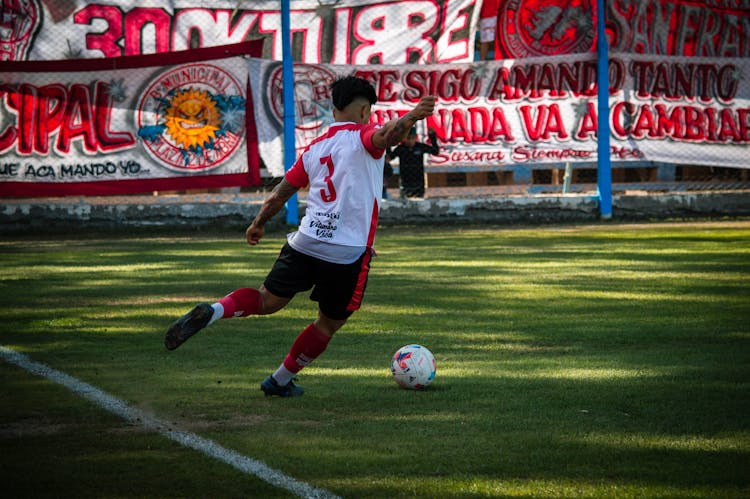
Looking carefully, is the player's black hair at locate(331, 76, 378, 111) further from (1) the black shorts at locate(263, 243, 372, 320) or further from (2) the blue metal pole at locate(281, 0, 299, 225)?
(2) the blue metal pole at locate(281, 0, 299, 225)

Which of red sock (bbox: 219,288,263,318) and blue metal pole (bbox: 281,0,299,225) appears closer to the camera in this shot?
red sock (bbox: 219,288,263,318)

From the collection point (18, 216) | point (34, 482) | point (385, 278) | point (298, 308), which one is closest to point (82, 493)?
point (34, 482)

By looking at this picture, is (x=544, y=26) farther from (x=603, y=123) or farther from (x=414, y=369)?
(x=414, y=369)

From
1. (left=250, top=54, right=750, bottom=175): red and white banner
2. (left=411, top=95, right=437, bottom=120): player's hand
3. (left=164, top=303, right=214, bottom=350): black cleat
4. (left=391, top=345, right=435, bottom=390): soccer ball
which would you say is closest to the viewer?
(left=411, top=95, right=437, bottom=120): player's hand

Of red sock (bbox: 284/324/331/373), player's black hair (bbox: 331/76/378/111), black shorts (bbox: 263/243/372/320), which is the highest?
player's black hair (bbox: 331/76/378/111)

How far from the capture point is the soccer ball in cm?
579

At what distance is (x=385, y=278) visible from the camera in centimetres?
1107

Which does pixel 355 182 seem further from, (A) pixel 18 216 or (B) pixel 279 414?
(A) pixel 18 216

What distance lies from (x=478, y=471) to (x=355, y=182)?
194 centimetres

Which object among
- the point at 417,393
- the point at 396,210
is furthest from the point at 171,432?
the point at 396,210

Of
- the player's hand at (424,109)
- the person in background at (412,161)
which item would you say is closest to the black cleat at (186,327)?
the player's hand at (424,109)

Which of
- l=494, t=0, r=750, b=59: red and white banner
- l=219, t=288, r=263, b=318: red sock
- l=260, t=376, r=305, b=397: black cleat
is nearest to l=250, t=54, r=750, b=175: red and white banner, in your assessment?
l=494, t=0, r=750, b=59: red and white banner

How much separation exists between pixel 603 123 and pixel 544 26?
236 centimetres

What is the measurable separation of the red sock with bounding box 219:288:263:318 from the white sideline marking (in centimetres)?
72
